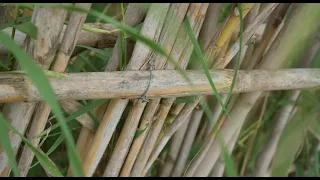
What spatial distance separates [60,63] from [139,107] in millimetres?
146

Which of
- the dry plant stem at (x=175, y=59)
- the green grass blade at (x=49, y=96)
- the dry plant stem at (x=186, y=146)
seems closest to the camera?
the green grass blade at (x=49, y=96)

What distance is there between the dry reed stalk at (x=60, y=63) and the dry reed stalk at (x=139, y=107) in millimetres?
119

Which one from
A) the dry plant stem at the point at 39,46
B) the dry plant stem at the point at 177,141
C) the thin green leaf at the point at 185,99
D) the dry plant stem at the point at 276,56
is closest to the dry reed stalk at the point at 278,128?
the dry plant stem at the point at 276,56


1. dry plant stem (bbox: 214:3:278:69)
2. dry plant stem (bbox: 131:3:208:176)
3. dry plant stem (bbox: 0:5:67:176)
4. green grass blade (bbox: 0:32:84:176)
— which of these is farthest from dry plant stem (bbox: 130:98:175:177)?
green grass blade (bbox: 0:32:84:176)

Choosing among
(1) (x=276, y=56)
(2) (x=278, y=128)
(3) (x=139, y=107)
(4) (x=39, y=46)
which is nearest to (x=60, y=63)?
(4) (x=39, y=46)

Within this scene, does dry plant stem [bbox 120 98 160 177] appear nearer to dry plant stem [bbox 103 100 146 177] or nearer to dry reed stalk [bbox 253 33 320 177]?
dry plant stem [bbox 103 100 146 177]

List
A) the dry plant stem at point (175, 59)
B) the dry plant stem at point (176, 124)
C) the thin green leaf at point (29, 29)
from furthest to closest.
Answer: the dry plant stem at point (176, 124), the dry plant stem at point (175, 59), the thin green leaf at point (29, 29)

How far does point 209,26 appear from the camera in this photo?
807 millimetres

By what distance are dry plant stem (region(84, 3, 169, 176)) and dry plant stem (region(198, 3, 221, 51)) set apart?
6.0 inches

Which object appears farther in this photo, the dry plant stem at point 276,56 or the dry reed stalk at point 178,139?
the dry reed stalk at point 178,139

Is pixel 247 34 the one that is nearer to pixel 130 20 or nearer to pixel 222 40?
pixel 222 40

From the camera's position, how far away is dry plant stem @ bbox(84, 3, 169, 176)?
0.66 meters

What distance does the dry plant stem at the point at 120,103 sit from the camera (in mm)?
661

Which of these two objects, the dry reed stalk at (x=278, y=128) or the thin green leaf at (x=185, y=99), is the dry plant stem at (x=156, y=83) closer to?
the thin green leaf at (x=185, y=99)
